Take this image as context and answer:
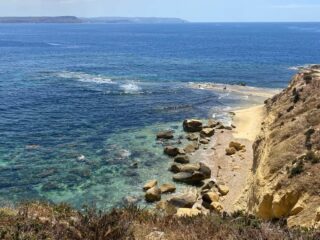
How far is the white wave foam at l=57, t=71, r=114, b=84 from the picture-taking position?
7799cm

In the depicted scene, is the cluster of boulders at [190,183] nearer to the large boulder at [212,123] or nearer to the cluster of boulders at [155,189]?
the cluster of boulders at [155,189]

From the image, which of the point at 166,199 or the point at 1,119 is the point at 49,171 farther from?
the point at 1,119

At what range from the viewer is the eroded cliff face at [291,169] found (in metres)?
21.0

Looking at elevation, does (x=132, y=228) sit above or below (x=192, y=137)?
above

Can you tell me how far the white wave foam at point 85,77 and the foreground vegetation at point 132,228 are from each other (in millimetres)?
65790

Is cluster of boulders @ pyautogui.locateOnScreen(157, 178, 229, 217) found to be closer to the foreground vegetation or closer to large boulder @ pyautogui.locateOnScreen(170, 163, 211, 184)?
large boulder @ pyautogui.locateOnScreen(170, 163, 211, 184)

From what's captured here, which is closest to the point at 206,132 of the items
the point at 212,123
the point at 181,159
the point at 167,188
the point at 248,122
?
the point at 212,123

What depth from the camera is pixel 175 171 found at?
117 feet

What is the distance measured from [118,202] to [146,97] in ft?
121

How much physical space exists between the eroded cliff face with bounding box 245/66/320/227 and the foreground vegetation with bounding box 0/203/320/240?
23.8 ft

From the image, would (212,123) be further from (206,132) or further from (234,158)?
(234,158)

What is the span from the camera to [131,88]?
71.7 metres

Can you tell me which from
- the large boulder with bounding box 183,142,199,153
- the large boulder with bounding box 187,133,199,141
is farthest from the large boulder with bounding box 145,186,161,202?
the large boulder with bounding box 187,133,199,141

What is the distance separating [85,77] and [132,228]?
7268cm
